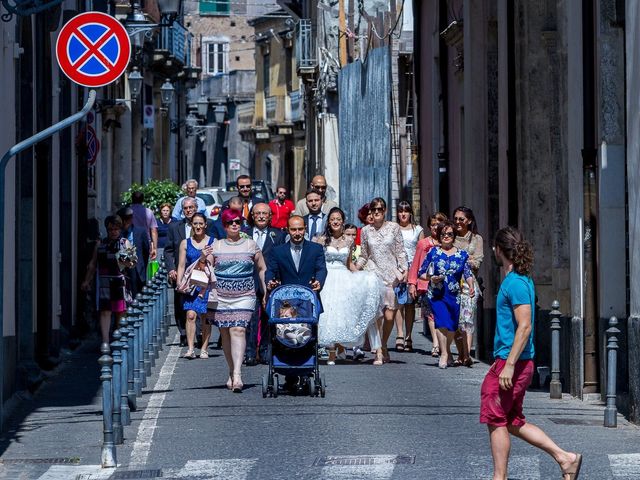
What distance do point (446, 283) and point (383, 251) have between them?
4.13 ft

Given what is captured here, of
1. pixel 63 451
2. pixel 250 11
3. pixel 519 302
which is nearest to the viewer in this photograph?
pixel 519 302

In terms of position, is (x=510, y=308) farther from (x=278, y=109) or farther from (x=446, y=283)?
(x=278, y=109)

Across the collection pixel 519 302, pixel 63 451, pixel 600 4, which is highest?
pixel 600 4

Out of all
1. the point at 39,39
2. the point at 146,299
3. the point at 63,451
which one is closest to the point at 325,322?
the point at 146,299

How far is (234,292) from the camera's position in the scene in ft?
57.6

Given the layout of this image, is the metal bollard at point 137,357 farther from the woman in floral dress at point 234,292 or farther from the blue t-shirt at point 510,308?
the blue t-shirt at point 510,308

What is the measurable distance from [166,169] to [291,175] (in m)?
8.59

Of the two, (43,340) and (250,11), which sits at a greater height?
(250,11)

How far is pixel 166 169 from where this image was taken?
59.2 m

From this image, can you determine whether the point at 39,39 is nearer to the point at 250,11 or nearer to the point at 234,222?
the point at 234,222

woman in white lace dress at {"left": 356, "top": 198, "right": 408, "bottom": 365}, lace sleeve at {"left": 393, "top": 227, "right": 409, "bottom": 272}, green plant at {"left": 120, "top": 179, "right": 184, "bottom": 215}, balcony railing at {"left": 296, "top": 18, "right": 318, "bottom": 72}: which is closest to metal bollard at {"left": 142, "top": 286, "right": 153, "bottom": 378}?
woman in white lace dress at {"left": 356, "top": 198, "right": 408, "bottom": 365}

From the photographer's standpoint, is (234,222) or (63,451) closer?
(63,451)

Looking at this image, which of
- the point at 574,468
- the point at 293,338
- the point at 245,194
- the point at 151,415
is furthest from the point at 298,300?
the point at 574,468

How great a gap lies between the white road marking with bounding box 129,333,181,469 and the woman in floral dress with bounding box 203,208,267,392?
0.75 meters
